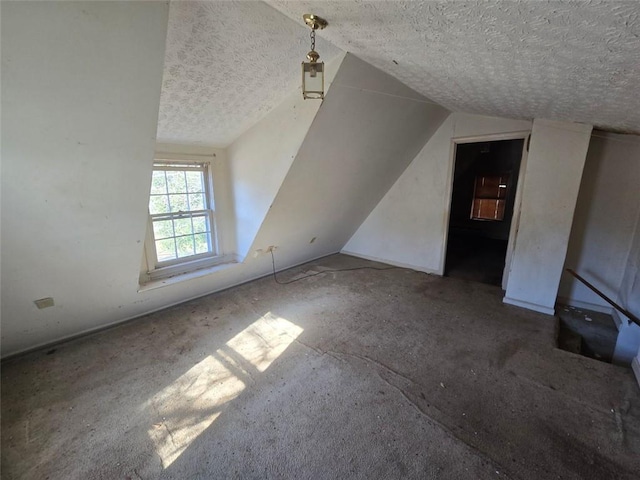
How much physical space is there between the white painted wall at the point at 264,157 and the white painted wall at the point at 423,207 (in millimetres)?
2195

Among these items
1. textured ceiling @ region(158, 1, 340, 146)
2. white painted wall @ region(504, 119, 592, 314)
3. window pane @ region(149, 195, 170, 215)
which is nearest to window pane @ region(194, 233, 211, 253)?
window pane @ region(149, 195, 170, 215)

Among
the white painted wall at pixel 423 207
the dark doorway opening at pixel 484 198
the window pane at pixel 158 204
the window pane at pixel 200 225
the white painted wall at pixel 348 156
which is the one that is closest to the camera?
the white painted wall at pixel 348 156

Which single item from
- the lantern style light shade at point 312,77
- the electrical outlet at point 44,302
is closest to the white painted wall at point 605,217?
the lantern style light shade at point 312,77

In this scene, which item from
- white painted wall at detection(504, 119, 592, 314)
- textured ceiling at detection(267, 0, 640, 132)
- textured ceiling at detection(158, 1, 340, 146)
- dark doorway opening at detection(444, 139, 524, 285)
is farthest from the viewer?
dark doorway opening at detection(444, 139, 524, 285)

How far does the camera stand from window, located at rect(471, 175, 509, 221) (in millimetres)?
6181

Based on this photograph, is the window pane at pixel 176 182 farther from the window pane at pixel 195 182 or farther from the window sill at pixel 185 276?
the window sill at pixel 185 276

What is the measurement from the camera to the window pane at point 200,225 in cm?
337

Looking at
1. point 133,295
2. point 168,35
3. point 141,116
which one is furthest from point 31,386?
point 168,35

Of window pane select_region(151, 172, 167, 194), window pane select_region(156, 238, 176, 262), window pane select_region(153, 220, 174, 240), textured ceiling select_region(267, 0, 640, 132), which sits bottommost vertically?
window pane select_region(156, 238, 176, 262)

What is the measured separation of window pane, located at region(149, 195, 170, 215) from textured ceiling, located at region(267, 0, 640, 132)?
232 centimetres

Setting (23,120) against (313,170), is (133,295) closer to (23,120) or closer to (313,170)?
(23,120)

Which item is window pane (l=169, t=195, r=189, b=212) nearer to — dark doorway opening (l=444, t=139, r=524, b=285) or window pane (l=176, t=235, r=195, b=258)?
window pane (l=176, t=235, r=195, b=258)

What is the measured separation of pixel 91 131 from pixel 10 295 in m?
1.40

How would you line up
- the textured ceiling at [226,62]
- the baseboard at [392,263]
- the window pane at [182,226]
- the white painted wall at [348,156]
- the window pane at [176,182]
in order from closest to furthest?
1. the textured ceiling at [226,62]
2. the white painted wall at [348,156]
3. the window pane at [176,182]
4. the window pane at [182,226]
5. the baseboard at [392,263]
